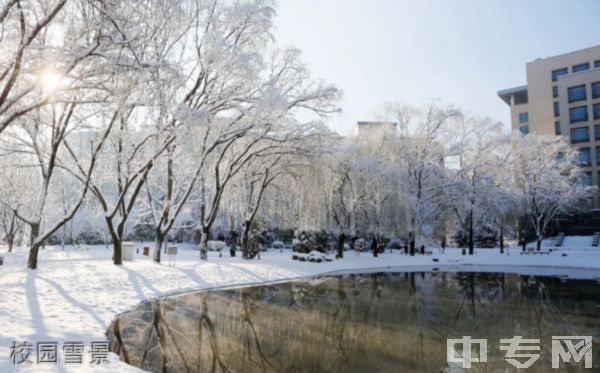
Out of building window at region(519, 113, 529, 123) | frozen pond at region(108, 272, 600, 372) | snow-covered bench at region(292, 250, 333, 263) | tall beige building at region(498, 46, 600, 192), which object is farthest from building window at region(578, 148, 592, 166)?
frozen pond at region(108, 272, 600, 372)

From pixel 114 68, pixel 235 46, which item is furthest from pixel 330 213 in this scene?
pixel 114 68

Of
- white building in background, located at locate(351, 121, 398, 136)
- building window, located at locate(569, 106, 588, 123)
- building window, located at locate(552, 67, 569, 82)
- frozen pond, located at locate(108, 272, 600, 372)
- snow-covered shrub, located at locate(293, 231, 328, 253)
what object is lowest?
frozen pond, located at locate(108, 272, 600, 372)

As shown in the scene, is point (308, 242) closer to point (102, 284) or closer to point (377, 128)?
point (377, 128)

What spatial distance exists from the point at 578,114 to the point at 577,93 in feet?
8.20

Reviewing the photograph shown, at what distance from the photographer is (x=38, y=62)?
9164 mm

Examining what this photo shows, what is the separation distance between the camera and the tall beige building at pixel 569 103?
155 feet

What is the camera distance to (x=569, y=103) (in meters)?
49.1

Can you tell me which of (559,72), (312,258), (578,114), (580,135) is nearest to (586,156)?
(580,135)

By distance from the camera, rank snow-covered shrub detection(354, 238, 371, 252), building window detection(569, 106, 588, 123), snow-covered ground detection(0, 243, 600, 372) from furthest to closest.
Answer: building window detection(569, 106, 588, 123), snow-covered shrub detection(354, 238, 371, 252), snow-covered ground detection(0, 243, 600, 372)

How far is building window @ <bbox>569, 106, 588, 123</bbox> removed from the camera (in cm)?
4812

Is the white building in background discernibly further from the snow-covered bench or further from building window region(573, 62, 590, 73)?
building window region(573, 62, 590, 73)

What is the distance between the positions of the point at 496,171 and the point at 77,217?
40362 millimetres

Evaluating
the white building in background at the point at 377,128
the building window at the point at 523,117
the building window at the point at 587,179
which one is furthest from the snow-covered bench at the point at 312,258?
the building window at the point at 523,117

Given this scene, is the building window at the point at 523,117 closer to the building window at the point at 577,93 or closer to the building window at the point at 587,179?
the building window at the point at 577,93
